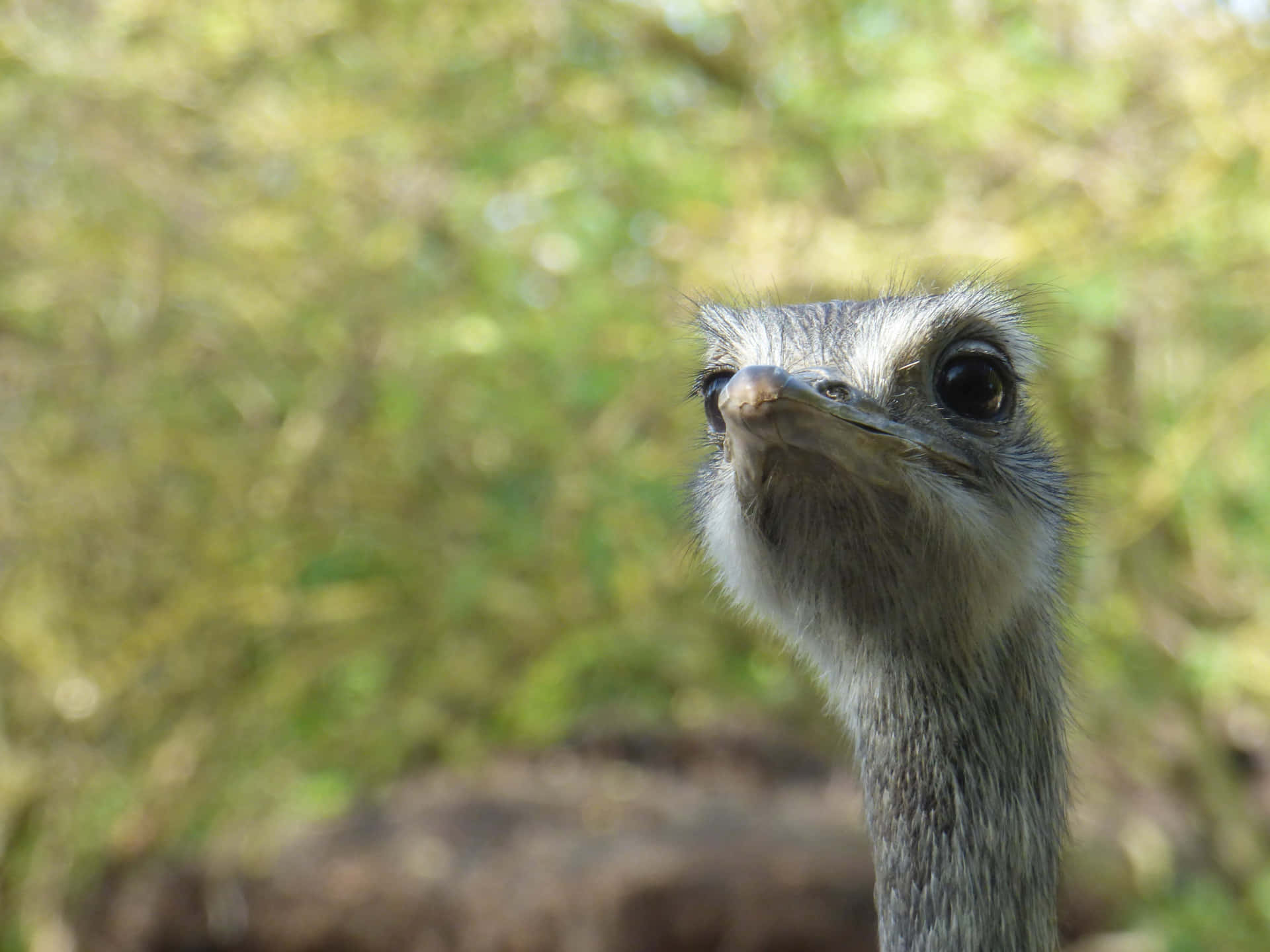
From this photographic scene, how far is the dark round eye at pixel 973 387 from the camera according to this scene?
5.25 ft

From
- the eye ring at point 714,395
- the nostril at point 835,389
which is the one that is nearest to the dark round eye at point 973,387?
the nostril at point 835,389

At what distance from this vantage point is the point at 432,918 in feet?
16.0

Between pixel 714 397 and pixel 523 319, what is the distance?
8.69 feet

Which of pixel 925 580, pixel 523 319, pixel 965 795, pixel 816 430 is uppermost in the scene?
pixel 523 319

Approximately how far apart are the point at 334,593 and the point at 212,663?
0.56 metres

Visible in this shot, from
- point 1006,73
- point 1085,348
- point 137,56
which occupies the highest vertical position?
point 137,56

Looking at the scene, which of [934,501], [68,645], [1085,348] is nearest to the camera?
[934,501]

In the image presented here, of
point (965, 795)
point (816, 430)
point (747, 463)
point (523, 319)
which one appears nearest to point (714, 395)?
point (747, 463)

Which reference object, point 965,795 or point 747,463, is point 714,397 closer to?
point 747,463

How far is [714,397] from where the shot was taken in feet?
6.13

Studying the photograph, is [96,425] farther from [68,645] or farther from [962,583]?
[962,583]

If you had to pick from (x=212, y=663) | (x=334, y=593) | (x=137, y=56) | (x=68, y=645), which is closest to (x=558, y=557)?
(x=334, y=593)

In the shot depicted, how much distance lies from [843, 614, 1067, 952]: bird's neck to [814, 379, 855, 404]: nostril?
36 centimetres

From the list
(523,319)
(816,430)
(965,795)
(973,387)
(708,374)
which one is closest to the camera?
(816,430)
